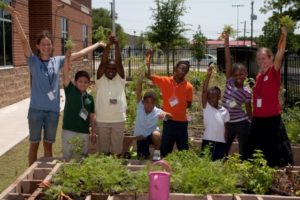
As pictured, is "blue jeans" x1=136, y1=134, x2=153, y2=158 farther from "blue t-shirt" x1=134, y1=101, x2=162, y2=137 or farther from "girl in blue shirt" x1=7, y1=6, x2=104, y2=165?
"girl in blue shirt" x1=7, y1=6, x2=104, y2=165

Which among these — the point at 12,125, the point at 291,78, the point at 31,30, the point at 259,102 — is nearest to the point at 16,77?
the point at 12,125

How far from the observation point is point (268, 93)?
532 centimetres

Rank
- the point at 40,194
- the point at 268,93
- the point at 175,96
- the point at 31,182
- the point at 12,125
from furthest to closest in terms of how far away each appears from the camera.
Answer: the point at 12,125 < the point at 175,96 < the point at 268,93 < the point at 31,182 < the point at 40,194

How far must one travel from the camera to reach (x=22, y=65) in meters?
15.8

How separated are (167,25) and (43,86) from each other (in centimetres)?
2228

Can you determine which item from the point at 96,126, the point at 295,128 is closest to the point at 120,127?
the point at 96,126

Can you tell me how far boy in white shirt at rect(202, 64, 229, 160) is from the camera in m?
5.84

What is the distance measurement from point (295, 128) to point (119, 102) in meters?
3.07

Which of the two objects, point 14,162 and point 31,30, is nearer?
point 14,162

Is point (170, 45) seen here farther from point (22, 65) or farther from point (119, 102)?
point (119, 102)

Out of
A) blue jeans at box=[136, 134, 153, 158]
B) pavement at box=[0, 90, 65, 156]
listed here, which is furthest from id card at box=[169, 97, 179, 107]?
pavement at box=[0, 90, 65, 156]

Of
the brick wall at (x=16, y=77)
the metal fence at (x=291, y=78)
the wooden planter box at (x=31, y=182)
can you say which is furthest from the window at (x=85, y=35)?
the wooden planter box at (x=31, y=182)

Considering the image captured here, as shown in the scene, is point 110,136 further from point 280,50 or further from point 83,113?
point 280,50

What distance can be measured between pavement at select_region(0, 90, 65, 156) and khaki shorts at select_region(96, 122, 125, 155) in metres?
2.62
